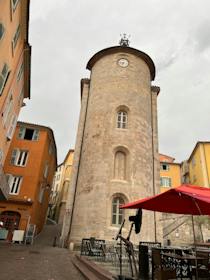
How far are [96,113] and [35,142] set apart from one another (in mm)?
7434

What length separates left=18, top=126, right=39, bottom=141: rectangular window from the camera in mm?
23438

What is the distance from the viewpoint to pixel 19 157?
22297mm

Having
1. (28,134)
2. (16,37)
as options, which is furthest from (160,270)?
(28,134)

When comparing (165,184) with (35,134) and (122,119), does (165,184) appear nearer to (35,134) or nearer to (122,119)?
(122,119)

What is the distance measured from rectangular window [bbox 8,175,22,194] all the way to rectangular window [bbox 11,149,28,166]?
132 centimetres

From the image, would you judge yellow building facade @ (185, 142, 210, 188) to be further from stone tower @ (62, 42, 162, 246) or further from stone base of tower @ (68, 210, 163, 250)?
stone base of tower @ (68, 210, 163, 250)

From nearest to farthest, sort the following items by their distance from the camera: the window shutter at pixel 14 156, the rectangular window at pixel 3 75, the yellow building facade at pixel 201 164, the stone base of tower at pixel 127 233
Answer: the rectangular window at pixel 3 75 < the stone base of tower at pixel 127 233 < the window shutter at pixel 14 156 < the yellow building facade at pixel 201 164

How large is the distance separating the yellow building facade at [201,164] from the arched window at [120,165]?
15013 millimetres

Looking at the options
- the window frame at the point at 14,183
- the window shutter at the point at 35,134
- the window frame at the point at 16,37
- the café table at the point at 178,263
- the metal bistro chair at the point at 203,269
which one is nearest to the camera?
the café table at the point at 178,263

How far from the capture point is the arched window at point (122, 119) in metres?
19.3

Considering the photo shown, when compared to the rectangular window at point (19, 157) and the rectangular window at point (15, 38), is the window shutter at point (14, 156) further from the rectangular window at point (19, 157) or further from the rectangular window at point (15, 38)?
the rectangular window at point (15, 38)

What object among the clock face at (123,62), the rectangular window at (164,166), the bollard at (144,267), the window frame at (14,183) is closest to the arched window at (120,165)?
the clock face at (123,62)

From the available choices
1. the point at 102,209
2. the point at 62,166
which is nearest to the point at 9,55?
the point at 102,209

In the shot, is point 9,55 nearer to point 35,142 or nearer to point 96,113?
point 96,113
